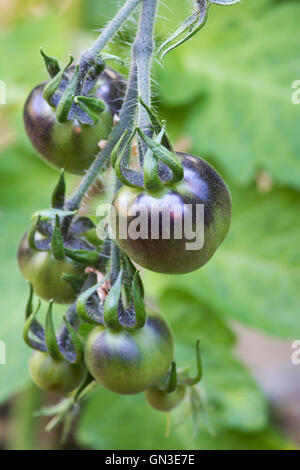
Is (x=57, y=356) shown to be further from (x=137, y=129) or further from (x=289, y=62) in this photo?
(x=289, y=62)

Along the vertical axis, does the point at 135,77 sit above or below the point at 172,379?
above

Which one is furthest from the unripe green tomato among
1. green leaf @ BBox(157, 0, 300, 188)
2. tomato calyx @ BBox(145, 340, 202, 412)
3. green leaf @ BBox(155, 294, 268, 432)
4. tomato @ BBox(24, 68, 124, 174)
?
green leaf @ BBox(157, 0, 300, 188)

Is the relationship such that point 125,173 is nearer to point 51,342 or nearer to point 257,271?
point 51,342

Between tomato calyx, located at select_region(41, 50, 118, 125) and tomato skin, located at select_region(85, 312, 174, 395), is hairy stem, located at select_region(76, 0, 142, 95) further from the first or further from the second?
tomato skin, located at select_region(85, 312, 174, 395)

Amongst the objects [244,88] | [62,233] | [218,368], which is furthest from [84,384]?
[244,88]

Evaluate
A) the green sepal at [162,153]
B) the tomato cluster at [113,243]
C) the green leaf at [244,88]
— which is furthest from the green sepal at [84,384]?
the green leaf at [244,88]
